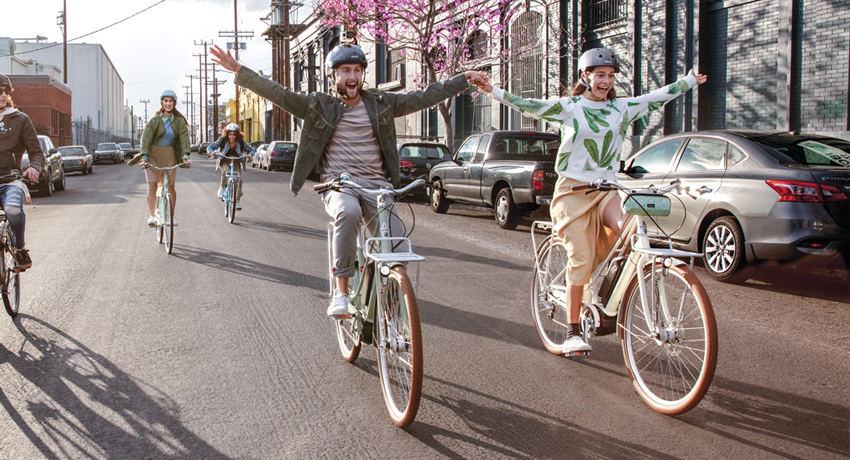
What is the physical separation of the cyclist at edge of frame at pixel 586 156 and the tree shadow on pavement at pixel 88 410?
2.30m

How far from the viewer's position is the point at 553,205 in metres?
4.70

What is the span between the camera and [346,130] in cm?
461

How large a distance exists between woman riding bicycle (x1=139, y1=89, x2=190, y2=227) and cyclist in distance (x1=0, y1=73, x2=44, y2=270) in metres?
3.82

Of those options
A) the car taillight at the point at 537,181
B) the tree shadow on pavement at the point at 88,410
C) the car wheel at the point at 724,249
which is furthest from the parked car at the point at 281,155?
the tree shadow on pavement at the point at 88,410

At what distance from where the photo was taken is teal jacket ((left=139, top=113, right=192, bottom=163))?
991 centimetres

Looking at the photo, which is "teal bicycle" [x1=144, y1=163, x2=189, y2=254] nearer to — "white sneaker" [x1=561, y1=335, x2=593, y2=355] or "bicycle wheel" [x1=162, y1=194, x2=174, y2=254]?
"bicycle wheel" [x1=162, y1=194, x2=174, y2=254]

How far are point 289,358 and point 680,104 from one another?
14.9 metres

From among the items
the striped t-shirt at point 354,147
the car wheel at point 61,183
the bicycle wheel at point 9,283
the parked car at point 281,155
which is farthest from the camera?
the parked car at point 281,155

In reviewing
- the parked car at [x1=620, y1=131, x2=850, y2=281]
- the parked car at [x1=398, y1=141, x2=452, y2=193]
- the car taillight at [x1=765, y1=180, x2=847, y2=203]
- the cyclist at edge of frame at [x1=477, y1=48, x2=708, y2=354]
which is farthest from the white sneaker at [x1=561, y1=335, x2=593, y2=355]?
the parked car at [x1=398, y1=141, x2=452, y2=193]

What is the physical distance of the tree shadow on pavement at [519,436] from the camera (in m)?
3.38

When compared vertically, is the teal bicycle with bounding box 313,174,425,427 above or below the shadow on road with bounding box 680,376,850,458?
above

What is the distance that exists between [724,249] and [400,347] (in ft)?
16.9

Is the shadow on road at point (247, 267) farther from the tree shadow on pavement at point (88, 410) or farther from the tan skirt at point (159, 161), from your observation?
the tree shadow on pavement at point (88, 410)

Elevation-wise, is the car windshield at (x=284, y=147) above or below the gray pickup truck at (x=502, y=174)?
above
